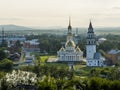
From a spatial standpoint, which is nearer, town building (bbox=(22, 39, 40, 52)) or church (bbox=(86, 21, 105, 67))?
church (bbox=(86, 21, 105, 67))

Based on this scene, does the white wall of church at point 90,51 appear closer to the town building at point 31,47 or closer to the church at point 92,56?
the church at point 92,56

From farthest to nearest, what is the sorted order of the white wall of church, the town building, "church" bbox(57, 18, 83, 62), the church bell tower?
1. the town building
2. "church" bbox(57, 18, 83, 62)
3. the white wall of church
4. the church bell tower

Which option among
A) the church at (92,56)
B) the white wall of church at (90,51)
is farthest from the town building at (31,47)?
the church at (92,56)

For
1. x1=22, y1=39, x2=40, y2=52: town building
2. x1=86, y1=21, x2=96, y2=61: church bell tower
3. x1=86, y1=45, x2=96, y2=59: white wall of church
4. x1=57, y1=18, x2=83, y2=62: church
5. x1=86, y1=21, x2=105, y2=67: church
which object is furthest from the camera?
x1=22, y1=39, x2=40, y2=52: town building

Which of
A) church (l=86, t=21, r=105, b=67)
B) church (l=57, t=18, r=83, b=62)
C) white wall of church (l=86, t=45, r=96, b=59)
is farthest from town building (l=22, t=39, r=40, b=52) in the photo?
church (l=86, t=21, r=105, b=67)

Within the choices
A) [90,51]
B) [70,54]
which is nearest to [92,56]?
[90,51]

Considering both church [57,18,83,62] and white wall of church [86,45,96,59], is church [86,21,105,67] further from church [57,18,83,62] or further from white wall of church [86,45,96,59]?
church [57,18,83,62]

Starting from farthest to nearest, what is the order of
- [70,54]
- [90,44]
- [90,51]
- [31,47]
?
[31,47] < [70,54] < [90,51] < [90,44]

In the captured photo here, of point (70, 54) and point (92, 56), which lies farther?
point (70, 54)

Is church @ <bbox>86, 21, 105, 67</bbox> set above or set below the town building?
above

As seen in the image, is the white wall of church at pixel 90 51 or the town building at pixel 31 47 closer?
the white wall of church at pixel 90 51

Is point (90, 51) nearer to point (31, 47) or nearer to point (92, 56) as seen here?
point (92, 56)

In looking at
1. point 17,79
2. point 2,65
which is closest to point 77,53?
point 2,65
